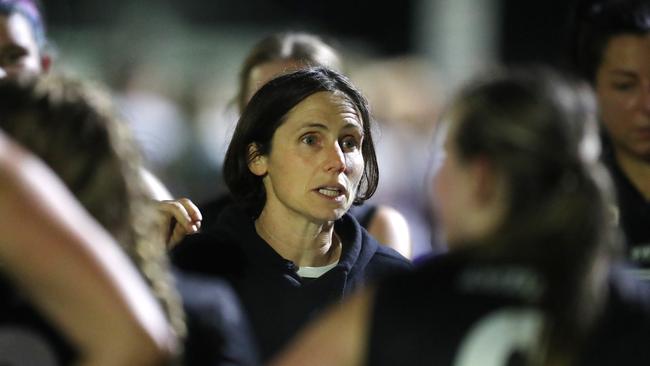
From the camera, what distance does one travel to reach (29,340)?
2283mm

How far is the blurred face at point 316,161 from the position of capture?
3.74 metres

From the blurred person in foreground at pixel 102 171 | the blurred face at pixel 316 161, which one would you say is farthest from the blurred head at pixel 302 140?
the blurred person in foreground at pixel 102 171

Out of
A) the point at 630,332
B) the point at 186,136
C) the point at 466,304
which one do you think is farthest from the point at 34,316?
the point at 186,136

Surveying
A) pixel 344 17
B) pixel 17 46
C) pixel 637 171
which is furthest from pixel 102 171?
pixel 344 17

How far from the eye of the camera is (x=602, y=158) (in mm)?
4059

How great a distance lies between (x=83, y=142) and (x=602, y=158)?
2128mm

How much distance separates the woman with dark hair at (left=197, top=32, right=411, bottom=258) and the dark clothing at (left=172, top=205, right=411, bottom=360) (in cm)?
53

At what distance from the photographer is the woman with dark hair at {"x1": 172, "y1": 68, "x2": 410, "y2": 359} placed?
3621mm

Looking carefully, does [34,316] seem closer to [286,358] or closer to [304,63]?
[286,358]

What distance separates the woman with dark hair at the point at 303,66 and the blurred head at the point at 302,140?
418mm

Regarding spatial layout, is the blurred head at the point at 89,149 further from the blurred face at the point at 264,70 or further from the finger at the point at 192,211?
the blurred face at the point at 264,70

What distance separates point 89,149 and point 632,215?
2.05 meters

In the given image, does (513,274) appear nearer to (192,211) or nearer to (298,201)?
(298,201)

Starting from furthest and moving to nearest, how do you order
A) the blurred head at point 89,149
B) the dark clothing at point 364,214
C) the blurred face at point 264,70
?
1. the blurred face at point 264,70
2. the dark clothing at point 364,214
3. the blurred head at point 89,149
